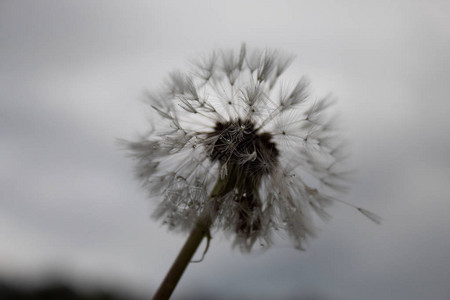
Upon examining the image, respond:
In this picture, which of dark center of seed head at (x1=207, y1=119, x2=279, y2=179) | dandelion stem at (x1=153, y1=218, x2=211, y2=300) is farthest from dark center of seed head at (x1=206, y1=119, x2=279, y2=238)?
dandelion stem at (x1=153, y1=218, x2=211, y2=300)

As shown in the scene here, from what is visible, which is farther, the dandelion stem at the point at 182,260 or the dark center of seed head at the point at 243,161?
the dark center of seed head at the point at 243,161

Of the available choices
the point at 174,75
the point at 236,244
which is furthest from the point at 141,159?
the point at 236,244

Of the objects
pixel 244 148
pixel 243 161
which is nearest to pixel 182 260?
pixel 243 161

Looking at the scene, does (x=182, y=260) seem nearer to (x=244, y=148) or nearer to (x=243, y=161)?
(x=243, y=161)

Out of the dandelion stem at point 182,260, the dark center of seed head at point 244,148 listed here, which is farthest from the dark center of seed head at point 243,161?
the dandelion stem at point 182,260

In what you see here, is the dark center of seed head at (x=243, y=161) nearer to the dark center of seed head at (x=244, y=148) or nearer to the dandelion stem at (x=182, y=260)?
the dark center of seed head at (x=244, y=148)

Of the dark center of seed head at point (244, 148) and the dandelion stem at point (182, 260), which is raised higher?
the dark center of seed head at point (244, 148)

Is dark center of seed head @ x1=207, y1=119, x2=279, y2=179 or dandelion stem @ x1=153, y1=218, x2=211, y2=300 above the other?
dark center of seed head @ x1=207, y1=119, x2=279, y2=179

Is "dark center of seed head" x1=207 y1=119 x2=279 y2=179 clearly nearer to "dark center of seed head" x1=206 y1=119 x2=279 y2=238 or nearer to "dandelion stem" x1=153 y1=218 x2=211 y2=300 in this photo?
"dark center of seed head" x1=206 y1=119 x2=279 y2=238
